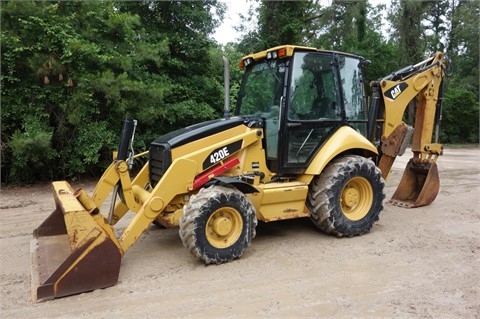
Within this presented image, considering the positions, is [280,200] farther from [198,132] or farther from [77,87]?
[77,87]

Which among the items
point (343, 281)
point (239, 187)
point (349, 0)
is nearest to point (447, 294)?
point (343, 281)

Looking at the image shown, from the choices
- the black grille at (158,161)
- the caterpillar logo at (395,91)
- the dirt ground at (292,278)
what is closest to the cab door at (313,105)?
the caterpillar logo at (395,91)

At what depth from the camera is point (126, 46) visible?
380 inches

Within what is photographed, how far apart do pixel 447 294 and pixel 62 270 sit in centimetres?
334

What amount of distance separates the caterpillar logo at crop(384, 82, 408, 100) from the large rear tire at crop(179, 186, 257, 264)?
125 inches

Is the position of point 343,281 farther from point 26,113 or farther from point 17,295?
point 26,113

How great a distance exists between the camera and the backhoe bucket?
21.7 feet

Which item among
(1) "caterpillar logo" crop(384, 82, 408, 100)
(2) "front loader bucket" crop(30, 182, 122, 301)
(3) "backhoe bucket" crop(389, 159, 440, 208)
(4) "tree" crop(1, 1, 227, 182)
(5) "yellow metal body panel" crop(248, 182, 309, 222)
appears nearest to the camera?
(2) "front loader bucket" crop(30, 182, 122, 301)

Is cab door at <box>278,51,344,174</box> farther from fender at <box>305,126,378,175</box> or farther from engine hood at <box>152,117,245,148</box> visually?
engine hood at <box>152,117,245,148</box>

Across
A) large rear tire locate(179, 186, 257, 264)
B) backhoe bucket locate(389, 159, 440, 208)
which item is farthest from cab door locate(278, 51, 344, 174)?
backhoe bucket locate(389, 159, 440, 208)

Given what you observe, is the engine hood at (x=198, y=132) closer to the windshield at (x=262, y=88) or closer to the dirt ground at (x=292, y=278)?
the windshield at (x=262, y=88)

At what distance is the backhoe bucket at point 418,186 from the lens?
6609mm

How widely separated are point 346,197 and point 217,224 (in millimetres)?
1980

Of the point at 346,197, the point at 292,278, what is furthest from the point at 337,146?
the point at 292,278
